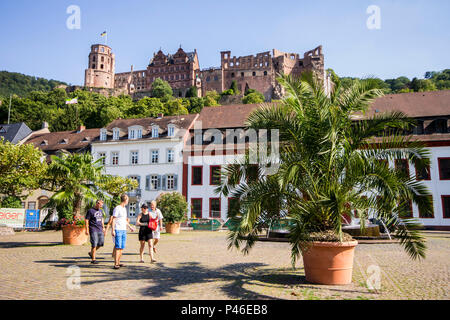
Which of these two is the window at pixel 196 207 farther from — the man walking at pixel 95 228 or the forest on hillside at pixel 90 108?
the forest on hillside at pixel 90 108

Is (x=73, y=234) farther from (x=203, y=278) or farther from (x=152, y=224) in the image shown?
(x=203, y=278)

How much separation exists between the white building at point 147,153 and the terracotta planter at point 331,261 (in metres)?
26.8

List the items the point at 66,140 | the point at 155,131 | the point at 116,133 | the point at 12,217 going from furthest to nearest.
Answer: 1. the point at 66,140
2. the point at 116,133
3. the point at 155,131
4. the point at 12,217

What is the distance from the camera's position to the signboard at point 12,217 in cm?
2462

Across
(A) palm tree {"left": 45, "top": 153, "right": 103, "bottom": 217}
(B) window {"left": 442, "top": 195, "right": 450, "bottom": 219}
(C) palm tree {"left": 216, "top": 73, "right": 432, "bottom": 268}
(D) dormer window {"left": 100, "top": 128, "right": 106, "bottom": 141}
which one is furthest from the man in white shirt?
(D) dormer window {"left": 100, "top": 128, "right": 106, "bottom": 141}

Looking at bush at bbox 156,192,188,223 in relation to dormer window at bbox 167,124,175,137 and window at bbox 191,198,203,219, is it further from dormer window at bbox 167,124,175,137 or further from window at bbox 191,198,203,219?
dormer window at bbox 167,124,175,137

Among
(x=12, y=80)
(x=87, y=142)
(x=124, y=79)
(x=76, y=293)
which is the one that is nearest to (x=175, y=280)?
(x=76, y=293)

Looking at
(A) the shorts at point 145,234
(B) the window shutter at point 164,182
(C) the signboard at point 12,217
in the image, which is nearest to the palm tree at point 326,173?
(A) the shorts at point 145,234

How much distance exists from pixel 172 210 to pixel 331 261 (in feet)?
53.6

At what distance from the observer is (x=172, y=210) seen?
72.4 feet

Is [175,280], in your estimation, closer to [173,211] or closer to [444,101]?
[173,211]

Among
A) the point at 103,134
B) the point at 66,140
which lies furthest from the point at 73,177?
the point at 66,140

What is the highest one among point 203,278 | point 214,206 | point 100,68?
point 100,68

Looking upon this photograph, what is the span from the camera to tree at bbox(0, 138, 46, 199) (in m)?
17.6
